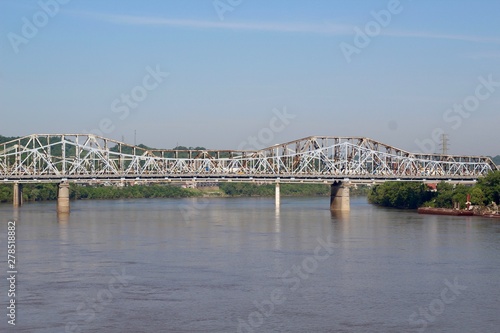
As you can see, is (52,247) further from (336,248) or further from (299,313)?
(299,313)

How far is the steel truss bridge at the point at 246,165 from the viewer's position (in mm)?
75875

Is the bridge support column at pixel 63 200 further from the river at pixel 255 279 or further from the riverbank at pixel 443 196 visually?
the riverbank at pixel 443 196

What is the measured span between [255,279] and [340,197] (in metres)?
46.4

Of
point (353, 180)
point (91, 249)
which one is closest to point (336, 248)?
point (91, 249)

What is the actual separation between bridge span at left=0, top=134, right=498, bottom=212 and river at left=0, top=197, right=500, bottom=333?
998 inches

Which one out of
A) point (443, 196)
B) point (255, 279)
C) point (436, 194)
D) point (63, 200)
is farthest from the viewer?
point (436, 194)

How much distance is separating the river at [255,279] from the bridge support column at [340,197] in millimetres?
24365

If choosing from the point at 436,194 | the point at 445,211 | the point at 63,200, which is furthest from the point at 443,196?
the point at 63,200


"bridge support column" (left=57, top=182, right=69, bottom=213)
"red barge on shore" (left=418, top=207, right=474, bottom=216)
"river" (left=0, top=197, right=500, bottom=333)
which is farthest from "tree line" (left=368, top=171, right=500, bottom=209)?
"bridge support column" (left=57, top=182, right=69, bottom=213)

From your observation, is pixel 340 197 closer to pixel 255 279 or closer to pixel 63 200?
pixel 63 200

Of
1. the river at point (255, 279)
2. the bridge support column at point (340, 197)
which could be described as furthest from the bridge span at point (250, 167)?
the river at point (255, 279)

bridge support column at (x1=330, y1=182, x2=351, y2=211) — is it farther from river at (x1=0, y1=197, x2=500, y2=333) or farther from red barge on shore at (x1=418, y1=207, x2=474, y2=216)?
river at (x1=0, y1=197, x2=500, y2=333)

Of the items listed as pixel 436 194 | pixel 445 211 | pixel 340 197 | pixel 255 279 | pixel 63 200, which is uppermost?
pixel 436 194

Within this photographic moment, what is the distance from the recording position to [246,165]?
3457 inches
